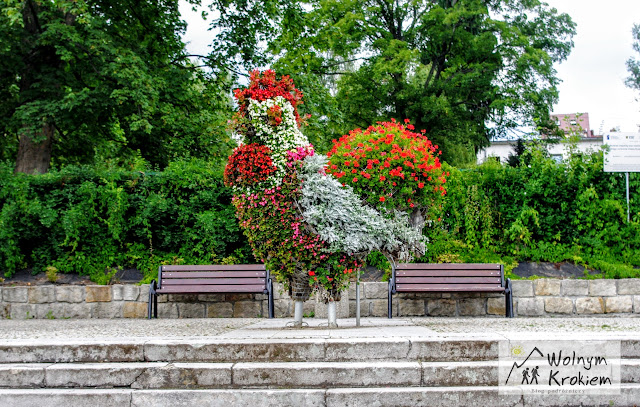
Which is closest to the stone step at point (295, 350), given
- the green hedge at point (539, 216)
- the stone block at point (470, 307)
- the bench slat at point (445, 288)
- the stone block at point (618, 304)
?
the bench slat at point (445, 288)

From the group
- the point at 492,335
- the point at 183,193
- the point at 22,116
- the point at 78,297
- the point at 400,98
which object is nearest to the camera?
the point at 492,335

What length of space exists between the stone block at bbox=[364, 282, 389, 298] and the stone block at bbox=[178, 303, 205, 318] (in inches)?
110

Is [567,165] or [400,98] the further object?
[400,98]

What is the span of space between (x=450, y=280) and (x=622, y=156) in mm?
4033

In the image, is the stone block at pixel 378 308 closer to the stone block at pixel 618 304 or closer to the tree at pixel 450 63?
the stone block at pixel 618 304

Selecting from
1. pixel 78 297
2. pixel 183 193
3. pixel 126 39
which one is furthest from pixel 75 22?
pixel 78 297

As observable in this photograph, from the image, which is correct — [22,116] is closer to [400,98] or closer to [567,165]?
[567,165]

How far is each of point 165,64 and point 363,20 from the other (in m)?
12.0

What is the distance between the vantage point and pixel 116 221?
10000mm

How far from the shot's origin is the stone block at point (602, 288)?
976 cm

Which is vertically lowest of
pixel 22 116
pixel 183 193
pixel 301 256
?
pixel 301 256

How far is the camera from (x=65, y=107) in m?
11.4

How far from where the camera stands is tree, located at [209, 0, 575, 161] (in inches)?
885

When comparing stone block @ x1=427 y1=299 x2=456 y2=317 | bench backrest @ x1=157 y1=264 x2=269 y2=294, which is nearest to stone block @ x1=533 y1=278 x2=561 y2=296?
stone block @ x1=427 y1=299 x2=456 y2=317
